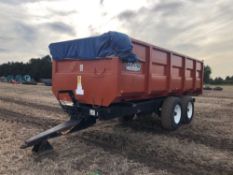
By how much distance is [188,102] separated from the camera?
29.2 feet

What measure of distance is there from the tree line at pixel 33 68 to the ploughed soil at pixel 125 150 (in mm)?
57944

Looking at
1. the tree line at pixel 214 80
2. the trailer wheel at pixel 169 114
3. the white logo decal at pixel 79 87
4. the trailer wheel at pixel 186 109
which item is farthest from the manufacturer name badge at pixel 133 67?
the tree line at pixel 214 80

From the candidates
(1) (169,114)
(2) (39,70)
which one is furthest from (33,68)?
(1) (169,114)

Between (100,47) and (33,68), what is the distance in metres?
77.0

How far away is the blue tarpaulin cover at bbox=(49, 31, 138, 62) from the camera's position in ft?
18.9

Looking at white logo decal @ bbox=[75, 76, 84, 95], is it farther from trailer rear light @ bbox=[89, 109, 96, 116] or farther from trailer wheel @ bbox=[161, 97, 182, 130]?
trailer wheel @ bbox=[161, 97, 182, 130]

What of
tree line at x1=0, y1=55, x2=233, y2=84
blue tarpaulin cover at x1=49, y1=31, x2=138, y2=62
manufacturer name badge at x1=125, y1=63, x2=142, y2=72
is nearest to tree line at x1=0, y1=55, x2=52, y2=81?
tree line at x1=0, y1=55, x2=233, y2=84

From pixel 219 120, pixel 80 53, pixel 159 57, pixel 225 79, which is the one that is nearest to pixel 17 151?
pixel 80 53

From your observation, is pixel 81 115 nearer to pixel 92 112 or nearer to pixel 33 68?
pixel 92 112

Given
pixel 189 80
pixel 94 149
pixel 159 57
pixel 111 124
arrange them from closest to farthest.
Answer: pixel 94 149 < pixel 159 57 < pixel 111 124 < pixel 189 80

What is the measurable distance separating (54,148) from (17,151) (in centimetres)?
76

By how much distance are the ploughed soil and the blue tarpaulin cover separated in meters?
1.98

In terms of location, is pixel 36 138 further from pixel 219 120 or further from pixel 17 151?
pixel 219 120

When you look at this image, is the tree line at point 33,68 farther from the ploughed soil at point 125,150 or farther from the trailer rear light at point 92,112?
the trailer rear light at point 92,112
